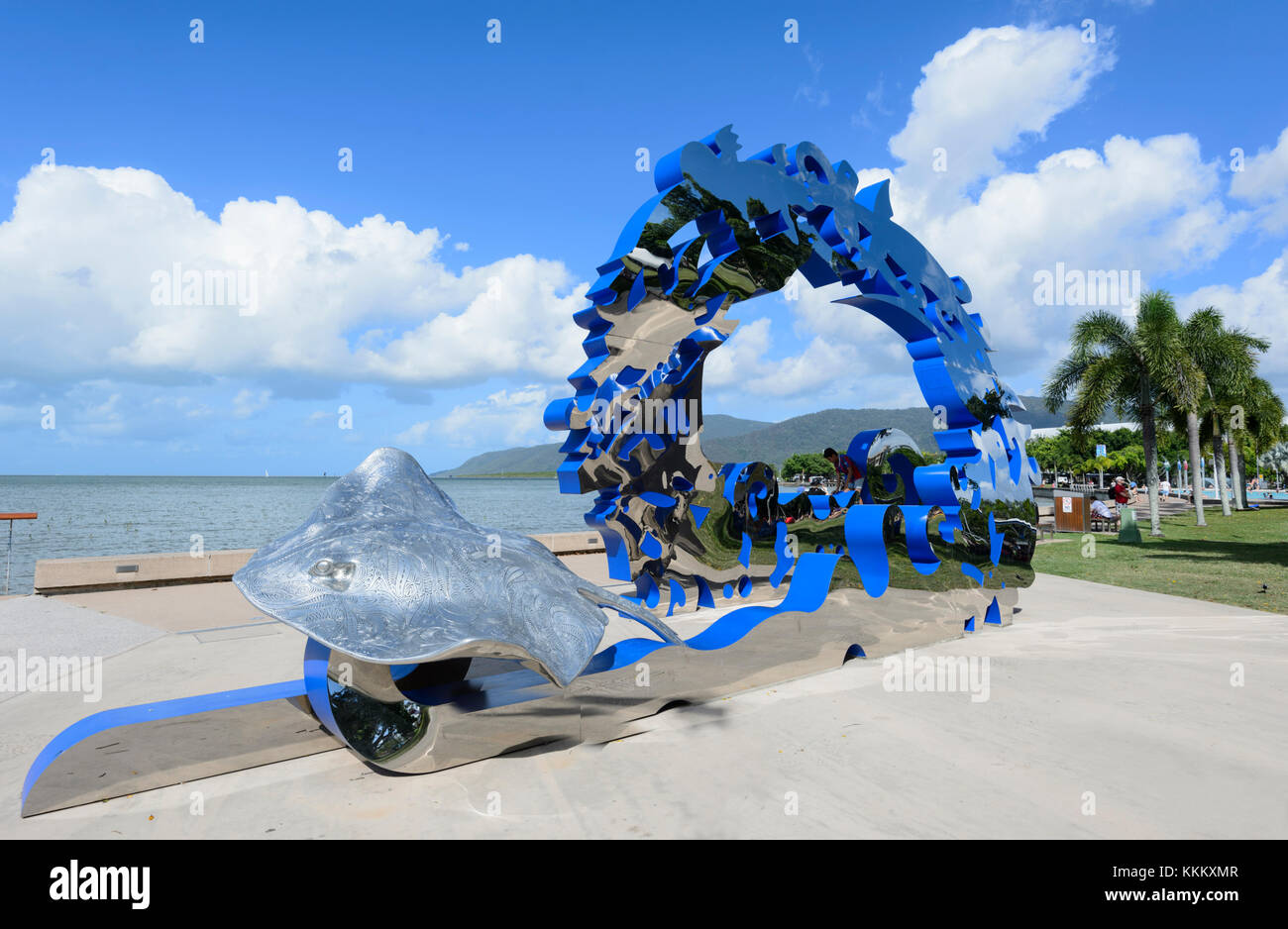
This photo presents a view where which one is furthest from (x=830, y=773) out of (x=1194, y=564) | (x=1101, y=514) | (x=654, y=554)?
(x=1101, y=514)

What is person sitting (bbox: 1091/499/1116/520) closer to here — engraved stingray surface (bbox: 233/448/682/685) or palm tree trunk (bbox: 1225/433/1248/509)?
palm tree trunk (bbox: 1225/433/1248/509)

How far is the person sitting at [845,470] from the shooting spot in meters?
10.6

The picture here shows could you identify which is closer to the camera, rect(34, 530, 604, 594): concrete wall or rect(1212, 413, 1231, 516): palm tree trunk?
rect(34, 530, 604, 594): concrete wall

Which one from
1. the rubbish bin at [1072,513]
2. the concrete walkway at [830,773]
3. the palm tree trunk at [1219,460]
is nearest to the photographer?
the concrete walkway at [830,773]

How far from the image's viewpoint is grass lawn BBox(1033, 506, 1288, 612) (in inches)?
457

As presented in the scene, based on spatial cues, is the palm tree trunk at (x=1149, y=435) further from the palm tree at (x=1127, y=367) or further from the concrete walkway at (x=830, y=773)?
the concrete walkway at (x=830, y=773)

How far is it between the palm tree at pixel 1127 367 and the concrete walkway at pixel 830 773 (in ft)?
59.6

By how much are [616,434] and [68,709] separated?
5.30m

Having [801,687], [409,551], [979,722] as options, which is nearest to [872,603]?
[801,687]

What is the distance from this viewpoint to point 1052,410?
958 inches

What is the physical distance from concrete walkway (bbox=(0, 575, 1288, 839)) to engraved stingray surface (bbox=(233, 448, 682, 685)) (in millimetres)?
852

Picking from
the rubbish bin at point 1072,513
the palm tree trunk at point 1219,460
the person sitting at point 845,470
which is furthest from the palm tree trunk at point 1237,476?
the person sitting at point 845,470

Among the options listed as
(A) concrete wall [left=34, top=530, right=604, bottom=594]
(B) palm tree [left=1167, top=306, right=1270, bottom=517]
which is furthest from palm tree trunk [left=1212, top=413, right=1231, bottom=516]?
(A) concrete wall [left=34, top=530, right=604, bottom=594]

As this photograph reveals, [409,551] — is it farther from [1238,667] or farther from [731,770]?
[1238,667]
